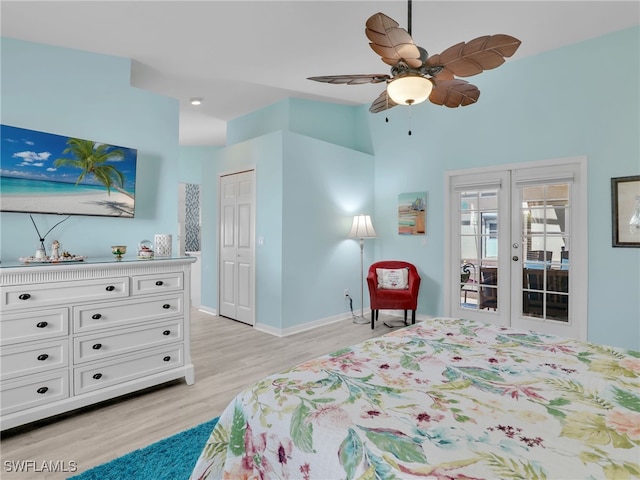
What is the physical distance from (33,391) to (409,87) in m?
2.95

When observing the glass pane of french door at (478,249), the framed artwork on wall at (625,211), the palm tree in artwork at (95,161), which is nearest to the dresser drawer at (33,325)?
the palm tree in artwork at (95,161)

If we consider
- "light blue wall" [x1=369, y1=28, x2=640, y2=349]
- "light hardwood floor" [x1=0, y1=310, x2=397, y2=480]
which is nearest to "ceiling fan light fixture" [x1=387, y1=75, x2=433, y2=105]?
"light hardwood floor" [x1=0, y1=310, x2=397, y2=480]

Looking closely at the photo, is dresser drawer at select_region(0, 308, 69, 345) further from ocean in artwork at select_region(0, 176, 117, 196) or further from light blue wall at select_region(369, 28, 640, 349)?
light blue wall at select_region(369, 28, 640, 349)

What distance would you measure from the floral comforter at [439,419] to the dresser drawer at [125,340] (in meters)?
1.68

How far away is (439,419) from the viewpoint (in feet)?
3.49

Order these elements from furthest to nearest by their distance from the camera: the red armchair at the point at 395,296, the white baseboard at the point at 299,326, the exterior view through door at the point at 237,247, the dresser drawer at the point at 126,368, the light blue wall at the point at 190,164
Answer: the light blue wall at the point at 190,164, the exterior view through door at the point at 237,247, the red armchair at the point at 395,296, the white baseboard at the point at 299,326, the dresser drawer at the point at 126,368

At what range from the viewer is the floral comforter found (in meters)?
0.87

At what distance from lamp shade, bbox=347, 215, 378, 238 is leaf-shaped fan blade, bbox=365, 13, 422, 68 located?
3.02 metres

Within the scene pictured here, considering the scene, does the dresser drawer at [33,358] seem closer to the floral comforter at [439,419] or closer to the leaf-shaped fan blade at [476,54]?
the floral comforter at [439,419]

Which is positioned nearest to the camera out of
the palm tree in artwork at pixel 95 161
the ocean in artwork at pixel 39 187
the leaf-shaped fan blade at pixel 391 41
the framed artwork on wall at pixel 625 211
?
the leaf-shaped fan blade at pixel 391 41

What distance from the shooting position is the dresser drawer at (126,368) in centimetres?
245

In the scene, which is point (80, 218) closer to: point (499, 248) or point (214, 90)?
point (214, 90)

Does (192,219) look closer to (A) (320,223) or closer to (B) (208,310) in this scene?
(B) (208,310)

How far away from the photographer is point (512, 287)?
4.16m
